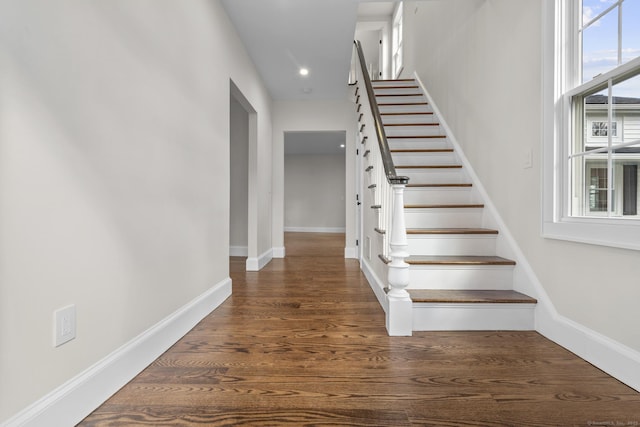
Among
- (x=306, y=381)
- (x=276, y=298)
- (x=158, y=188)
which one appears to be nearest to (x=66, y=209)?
(x=158, y=188)

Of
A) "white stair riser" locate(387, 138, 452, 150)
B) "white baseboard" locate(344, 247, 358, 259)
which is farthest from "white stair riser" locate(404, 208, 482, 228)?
"white baseboard" locate(344, 247, 358, 259)

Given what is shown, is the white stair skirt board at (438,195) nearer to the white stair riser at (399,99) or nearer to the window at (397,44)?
the white stair riser at (399,99)

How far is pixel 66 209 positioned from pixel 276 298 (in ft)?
6.02

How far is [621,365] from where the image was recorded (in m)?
1.42

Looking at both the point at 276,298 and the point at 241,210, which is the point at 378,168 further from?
the point at 241,210

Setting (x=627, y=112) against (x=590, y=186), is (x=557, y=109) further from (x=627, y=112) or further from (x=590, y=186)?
(x=590, y=186)

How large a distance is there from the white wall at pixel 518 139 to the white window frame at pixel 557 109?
0.21 feet

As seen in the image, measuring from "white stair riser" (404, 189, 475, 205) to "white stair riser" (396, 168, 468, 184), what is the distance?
0.73ft

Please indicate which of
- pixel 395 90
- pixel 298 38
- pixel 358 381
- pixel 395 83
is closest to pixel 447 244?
pixel 358 381

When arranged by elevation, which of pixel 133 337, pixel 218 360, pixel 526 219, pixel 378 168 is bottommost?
pixel 218 360

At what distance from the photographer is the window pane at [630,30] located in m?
1.46

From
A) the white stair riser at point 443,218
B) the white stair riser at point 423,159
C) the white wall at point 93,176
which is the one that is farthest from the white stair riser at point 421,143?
the white wall at point 93,176

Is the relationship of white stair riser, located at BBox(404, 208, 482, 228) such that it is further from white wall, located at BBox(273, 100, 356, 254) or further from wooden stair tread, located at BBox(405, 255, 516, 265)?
white wall, located at BBox(273, 100, 356, 254)

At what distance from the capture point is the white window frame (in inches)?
70.9
